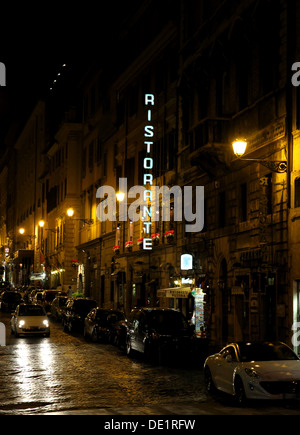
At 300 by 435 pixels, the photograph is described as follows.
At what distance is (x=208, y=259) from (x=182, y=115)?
28.4 feet

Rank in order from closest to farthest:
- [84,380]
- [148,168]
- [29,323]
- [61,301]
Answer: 1. [84,380]
2. [29,323]
3. [148,168]
4. [61,301]

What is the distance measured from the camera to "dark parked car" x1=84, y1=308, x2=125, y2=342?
3350 centimetres

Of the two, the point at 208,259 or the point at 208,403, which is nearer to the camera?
the point at 208,403

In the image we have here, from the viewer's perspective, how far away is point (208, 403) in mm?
16156

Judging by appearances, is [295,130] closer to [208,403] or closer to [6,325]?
[208,403]

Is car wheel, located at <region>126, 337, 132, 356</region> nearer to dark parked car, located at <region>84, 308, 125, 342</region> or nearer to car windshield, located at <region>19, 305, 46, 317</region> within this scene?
dark parked car, located at <region>84, 308, 125, 342</region>

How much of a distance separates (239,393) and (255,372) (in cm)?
63

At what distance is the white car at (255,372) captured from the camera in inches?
601

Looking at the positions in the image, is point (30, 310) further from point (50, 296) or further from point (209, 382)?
point (209, 382)

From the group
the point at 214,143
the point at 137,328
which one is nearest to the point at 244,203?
the point at 214,143

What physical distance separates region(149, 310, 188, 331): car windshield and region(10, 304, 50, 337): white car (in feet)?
34.9

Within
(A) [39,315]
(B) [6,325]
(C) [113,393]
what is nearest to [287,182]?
(C) [113,393]

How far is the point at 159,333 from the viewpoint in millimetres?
25875

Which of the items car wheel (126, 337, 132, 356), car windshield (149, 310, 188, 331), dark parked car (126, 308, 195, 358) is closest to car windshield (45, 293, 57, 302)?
dark parked car (126, 308, 195, 358)
